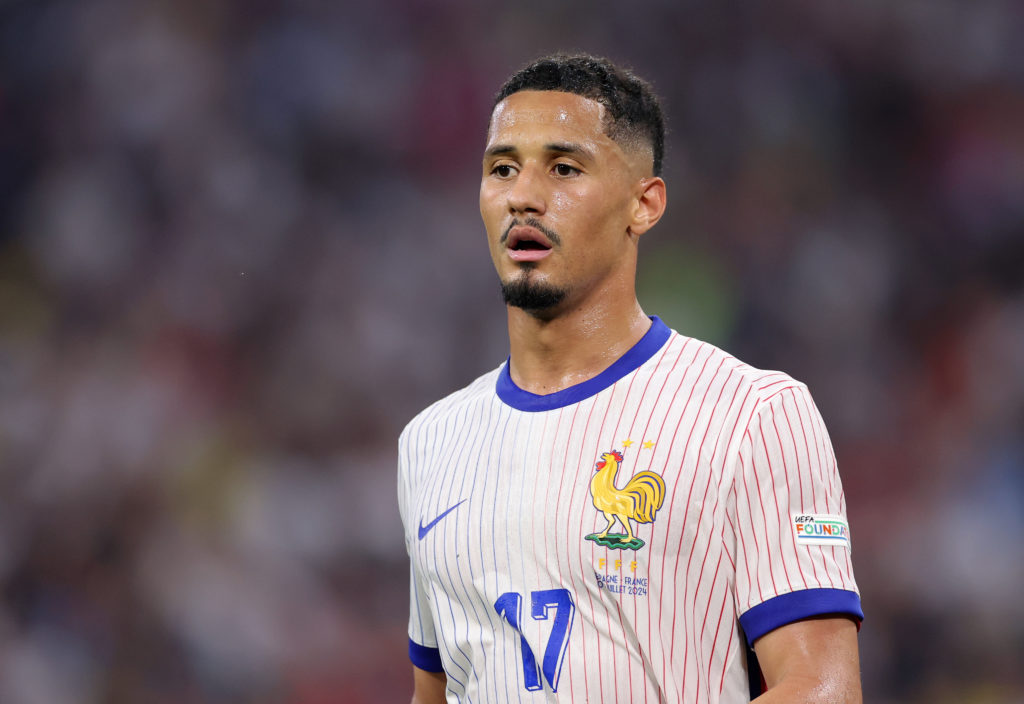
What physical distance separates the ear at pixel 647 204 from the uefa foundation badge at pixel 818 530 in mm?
768

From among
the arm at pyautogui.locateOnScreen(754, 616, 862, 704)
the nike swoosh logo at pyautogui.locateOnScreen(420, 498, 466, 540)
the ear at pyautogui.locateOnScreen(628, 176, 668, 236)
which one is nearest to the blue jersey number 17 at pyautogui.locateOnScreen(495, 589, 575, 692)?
the nike swoosh logo at pyautogui.locateOnScreen(420, 498, 466, 540)

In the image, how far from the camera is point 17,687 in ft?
16.6

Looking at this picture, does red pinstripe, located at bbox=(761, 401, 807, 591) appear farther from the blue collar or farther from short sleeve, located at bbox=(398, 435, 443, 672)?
short sleeve, located at bbox=(398, 435, 443, 672)

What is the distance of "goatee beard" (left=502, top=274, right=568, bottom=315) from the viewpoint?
92.5 inches

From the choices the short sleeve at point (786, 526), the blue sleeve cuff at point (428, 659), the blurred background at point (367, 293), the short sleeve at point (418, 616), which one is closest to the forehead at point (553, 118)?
the short sleeve at point (786, 526)

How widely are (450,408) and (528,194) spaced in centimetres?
64

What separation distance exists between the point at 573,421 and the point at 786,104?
12.8 feet

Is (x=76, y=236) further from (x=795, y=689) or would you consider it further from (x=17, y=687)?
(x=795, y=689)

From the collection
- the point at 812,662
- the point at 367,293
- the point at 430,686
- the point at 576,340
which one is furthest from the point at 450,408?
the point at 367,293

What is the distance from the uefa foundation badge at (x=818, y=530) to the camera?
203 cm

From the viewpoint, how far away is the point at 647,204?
2506 mm

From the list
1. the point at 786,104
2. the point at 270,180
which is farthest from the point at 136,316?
the point at 786,104

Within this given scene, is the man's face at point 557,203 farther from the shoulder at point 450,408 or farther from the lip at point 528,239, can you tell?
the shoulder at point 450,408

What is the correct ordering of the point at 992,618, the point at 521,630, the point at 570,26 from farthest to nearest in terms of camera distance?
1. the point at 570,26
2. the point at 992,618
3. the point at 521,630
